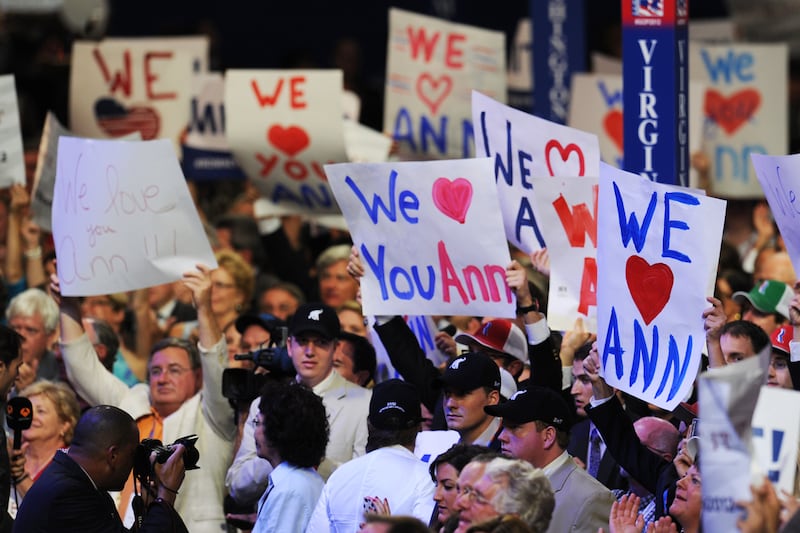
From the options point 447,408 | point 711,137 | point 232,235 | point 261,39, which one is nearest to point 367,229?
point 447,408

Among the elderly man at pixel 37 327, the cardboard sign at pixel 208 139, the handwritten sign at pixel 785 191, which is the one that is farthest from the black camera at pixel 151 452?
the cardboard sign at pixel 208 139

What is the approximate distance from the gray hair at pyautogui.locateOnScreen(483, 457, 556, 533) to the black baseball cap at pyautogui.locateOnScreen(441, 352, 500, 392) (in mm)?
1384

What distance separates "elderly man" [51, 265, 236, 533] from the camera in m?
7.91

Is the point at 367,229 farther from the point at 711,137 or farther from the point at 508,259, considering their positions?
the point at 711,137

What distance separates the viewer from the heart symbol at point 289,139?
10.9 meters

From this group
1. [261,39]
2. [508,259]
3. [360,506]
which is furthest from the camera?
[261,39]

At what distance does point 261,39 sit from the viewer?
18812 mm

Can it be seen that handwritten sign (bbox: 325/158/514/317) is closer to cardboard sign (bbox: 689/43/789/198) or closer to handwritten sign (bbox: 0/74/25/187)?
handwritten sign (bbox: 0/74/25/187)

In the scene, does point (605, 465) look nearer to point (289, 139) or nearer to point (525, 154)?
point (525, 154)

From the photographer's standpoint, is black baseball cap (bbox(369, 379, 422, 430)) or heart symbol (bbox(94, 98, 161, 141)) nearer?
black baseball cap (bbox(369, 379, 422, 430))

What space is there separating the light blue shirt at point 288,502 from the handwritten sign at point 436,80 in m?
5.60

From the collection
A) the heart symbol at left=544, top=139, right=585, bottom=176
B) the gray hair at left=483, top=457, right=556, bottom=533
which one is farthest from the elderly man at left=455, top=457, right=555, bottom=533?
the heart symbol at left=544, top=139, right=585, bottom=176

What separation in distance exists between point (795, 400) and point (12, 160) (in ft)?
20.8

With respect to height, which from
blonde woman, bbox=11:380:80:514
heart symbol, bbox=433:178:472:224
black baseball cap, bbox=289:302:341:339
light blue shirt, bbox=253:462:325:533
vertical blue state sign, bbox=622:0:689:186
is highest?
vertical blue state sign, bbox=622:0:689:186
